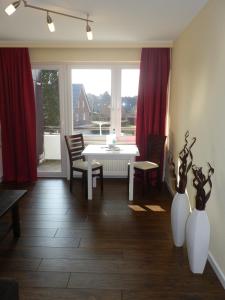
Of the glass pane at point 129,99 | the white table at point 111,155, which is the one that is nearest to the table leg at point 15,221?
the white table at point 111,155

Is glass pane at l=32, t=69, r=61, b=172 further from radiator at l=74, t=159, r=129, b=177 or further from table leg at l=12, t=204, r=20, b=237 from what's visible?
table leg at l=12, t=204, r=20, b=237

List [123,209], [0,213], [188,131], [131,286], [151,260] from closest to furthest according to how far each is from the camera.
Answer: [131,286]
[0,213]
[151,260]
[188,131]
[123,209]

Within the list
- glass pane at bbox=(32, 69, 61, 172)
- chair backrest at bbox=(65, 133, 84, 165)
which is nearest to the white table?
chair backrest at bbox=(65, 133, 84, 165)

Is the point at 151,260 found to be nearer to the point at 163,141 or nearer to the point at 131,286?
the point at 131,286

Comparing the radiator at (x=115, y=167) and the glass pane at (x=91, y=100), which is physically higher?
the glass pane at (x=91, y=100)

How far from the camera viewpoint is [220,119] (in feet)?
7.43

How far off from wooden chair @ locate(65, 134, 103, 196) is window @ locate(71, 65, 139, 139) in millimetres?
479

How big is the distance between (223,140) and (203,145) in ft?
1.68

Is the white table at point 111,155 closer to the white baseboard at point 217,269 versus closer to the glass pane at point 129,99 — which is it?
the glass pane at point 129,99

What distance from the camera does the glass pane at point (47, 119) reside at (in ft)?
16.2

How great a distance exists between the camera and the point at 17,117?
4730 millimetres

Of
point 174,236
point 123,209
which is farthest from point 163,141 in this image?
point 174,236

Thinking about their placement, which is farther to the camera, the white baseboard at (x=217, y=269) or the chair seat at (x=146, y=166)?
the chair seat at (x=146, y=166)

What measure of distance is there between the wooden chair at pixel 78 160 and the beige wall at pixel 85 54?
55.6 inches
